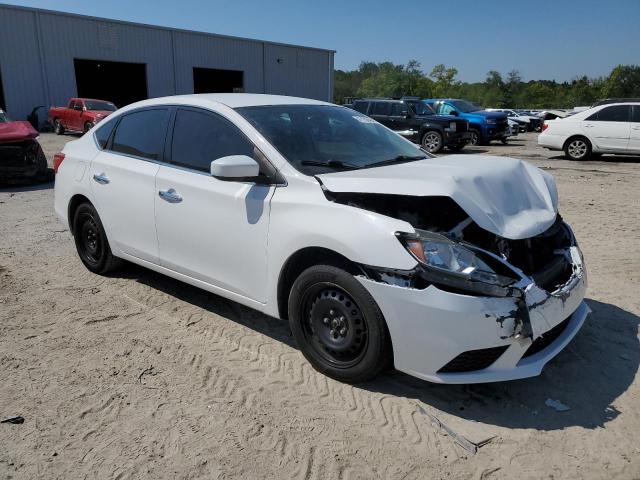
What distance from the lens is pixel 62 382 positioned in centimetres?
324

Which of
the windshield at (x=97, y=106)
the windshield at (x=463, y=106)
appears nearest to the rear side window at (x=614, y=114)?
the windshield at (x=463, y=106)

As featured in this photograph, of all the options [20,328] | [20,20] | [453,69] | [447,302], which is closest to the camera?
[447,302]

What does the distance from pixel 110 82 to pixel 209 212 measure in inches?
1508

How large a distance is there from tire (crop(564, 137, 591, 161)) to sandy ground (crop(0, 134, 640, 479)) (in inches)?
474

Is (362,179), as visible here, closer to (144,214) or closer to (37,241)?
(144,214)

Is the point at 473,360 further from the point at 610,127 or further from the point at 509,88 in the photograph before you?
the point at 509,88

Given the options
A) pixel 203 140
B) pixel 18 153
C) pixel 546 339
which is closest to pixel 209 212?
pixel 203 140

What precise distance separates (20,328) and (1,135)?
25.6 ft

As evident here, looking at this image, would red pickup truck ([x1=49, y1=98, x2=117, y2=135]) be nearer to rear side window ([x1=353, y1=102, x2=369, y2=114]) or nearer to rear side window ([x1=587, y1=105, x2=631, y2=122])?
rear side window ([x1=353, y1=102, x2=369, y2=114])

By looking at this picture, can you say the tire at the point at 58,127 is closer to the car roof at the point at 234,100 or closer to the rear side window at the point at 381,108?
the rear side window at the point at 381,108

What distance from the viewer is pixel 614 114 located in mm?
14414

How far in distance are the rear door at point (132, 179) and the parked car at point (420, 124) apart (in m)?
13.6

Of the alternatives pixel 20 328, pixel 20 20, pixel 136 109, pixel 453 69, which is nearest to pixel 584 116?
pixel 136 109

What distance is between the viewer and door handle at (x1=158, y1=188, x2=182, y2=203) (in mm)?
3893
